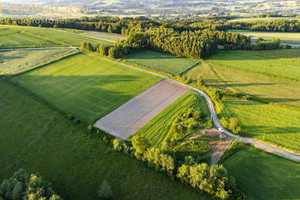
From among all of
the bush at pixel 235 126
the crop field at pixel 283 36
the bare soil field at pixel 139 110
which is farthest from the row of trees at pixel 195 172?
the crop field at pixel 283 36

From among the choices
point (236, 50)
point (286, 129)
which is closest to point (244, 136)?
point (286, 129)

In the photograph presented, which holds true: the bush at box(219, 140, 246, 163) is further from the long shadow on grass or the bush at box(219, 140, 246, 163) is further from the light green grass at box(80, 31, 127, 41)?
the light green grass at box(80, 31, 127, 41)

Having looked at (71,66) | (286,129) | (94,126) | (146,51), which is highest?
(146,51)

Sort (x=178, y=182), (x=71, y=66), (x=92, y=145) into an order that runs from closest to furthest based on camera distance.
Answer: (x=178, y=182)
(x=92, y=145)
(x=71, y=66)

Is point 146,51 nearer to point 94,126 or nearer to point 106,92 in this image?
point 106,92

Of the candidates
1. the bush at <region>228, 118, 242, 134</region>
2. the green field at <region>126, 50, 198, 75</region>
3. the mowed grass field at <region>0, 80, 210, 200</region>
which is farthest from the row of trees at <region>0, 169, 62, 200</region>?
the green field at <region>126, 50, 198, 75</region>

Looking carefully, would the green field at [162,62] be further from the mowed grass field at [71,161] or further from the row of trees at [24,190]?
the row of trees at [24,190]

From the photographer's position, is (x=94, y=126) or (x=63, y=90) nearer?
(x=94, y=126)
